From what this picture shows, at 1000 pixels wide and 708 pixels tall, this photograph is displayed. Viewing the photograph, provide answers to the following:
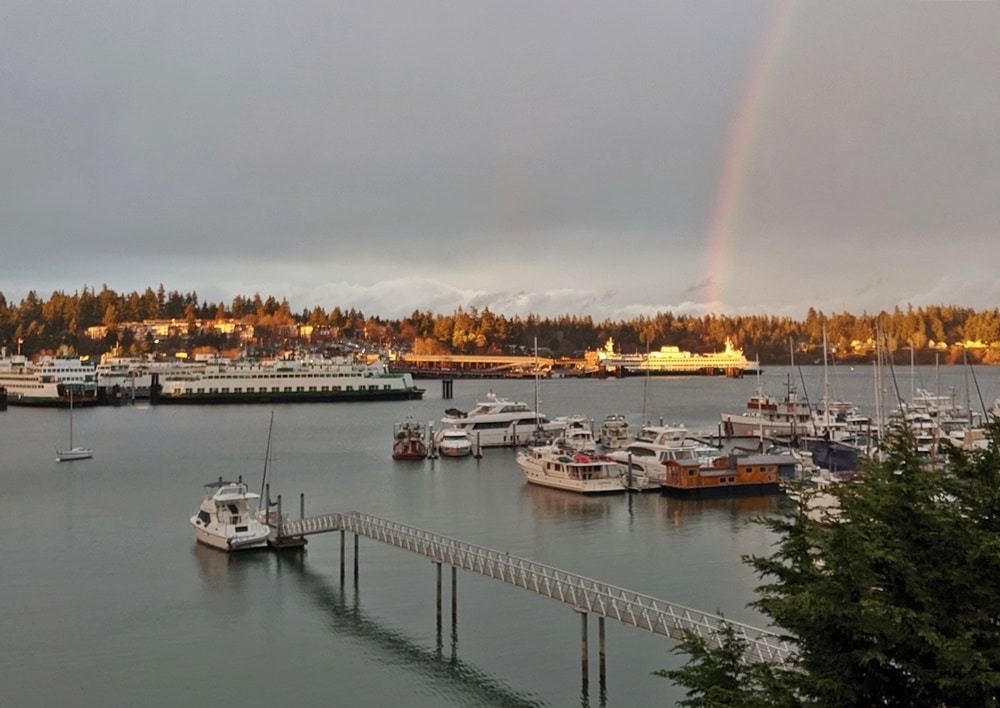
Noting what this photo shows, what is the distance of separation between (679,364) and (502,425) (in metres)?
119

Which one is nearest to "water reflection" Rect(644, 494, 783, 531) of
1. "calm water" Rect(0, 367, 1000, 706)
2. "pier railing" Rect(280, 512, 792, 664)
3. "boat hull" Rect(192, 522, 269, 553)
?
"calm water" Rect(0, 367, 1000, 706)

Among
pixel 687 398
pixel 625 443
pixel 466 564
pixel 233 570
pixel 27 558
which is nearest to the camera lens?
pixel 466 564

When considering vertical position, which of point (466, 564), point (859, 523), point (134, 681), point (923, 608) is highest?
point (859, 523)

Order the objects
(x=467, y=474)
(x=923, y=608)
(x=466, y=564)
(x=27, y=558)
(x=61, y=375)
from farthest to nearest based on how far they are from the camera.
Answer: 1. (x=61, y=375)
2. (x=467, y=474)
3. (x=27, y=558)
4. (x=466, y=564)
5. (x=923, y=608)

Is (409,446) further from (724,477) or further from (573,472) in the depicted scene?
(724,477)

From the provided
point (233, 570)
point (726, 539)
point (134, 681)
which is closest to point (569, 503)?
point (726, 539)

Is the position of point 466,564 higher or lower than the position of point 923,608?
lower

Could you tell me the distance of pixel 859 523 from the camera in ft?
24.8

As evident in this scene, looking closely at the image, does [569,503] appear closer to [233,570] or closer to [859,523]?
[233,570]

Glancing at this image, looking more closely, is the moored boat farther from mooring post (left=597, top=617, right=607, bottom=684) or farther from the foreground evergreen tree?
the foreground evergreen tree

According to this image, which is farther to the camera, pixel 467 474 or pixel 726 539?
pixel 467 474

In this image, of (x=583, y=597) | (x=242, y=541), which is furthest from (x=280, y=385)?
(x=583, y=597)

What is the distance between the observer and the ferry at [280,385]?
283ft

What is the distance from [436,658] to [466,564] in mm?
1700
